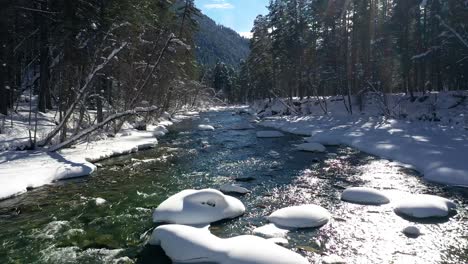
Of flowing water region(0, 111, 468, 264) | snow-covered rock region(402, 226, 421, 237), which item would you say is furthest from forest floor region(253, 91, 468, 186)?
snow-covered rock region(402, 226, 421, 237)

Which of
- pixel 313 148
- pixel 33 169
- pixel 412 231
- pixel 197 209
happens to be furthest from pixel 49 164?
pixel 412 231

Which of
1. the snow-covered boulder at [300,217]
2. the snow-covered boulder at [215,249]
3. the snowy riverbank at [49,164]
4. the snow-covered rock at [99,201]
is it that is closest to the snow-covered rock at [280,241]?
the snow-covered boulder at [215,249]

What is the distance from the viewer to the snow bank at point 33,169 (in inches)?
505

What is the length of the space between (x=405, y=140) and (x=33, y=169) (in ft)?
60.5

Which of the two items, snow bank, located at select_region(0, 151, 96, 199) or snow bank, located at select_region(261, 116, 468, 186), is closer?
snow bank, located at select_region(0, 151, 96, 199)

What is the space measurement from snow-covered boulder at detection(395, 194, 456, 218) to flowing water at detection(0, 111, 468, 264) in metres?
0.27

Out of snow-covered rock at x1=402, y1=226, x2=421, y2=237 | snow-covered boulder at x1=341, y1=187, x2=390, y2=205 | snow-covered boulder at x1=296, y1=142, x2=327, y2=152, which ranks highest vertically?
snow-covered boulder at x1=296, y1=142, x2=327, y2=152

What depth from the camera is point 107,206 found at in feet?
37.9

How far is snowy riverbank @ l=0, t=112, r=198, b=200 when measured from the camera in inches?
515

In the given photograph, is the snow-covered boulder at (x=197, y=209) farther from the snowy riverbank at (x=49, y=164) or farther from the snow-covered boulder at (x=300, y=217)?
the snowy riverbank at (x=49, y=164)

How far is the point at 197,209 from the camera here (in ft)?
33.5

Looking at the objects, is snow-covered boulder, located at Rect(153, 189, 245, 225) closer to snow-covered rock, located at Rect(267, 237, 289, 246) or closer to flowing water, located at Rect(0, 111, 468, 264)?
flowing water, located at Rect(0, 111, 468, 264)

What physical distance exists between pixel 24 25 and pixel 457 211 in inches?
1050

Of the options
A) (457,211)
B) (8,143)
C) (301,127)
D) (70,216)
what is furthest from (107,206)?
(301,127)
